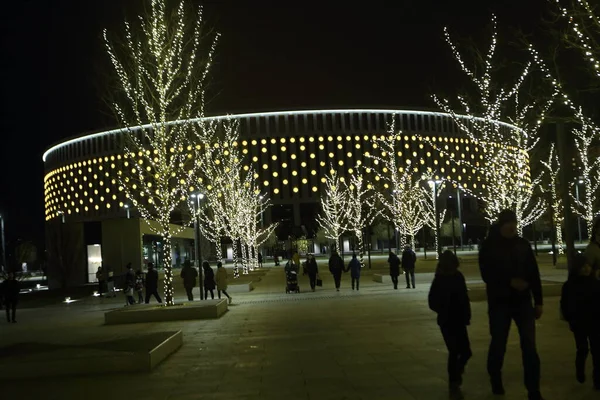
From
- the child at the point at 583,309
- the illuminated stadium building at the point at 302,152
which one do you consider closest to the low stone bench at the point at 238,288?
the child at the point at 583,309

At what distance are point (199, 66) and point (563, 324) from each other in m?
11.8

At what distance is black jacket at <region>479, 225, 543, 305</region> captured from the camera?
272 inches

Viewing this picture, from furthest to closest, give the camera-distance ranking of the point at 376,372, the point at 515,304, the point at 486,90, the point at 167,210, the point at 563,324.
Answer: the point at 486,90 → the point at 167,210 → the point at 563,324 → the point at 376,372 → the point at 515,304

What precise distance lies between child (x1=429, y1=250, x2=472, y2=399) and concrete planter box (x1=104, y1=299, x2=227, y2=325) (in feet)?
38.5

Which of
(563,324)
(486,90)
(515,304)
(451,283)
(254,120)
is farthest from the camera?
(254,120)

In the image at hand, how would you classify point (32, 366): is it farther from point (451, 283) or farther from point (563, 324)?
point (563, 324)

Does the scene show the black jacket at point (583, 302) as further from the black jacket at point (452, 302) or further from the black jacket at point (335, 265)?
the black jacket at point (335, 265)

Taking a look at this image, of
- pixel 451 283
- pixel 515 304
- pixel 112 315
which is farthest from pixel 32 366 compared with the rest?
pixel 112 315

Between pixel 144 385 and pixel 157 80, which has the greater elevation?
pixel 157 80

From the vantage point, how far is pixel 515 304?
698 cm

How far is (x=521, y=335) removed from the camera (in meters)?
6.91

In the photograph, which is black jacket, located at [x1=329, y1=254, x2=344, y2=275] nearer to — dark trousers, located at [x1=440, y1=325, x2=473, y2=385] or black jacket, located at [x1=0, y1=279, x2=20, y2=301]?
black jacket, located at [x1=0, y1=279, x2=20, y2=301]

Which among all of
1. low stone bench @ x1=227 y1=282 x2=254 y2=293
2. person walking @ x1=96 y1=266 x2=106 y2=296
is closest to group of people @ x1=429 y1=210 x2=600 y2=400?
low stone bench @ x1=227 y1=282 x2=254 y2=293

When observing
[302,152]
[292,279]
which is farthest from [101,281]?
[302,152]
